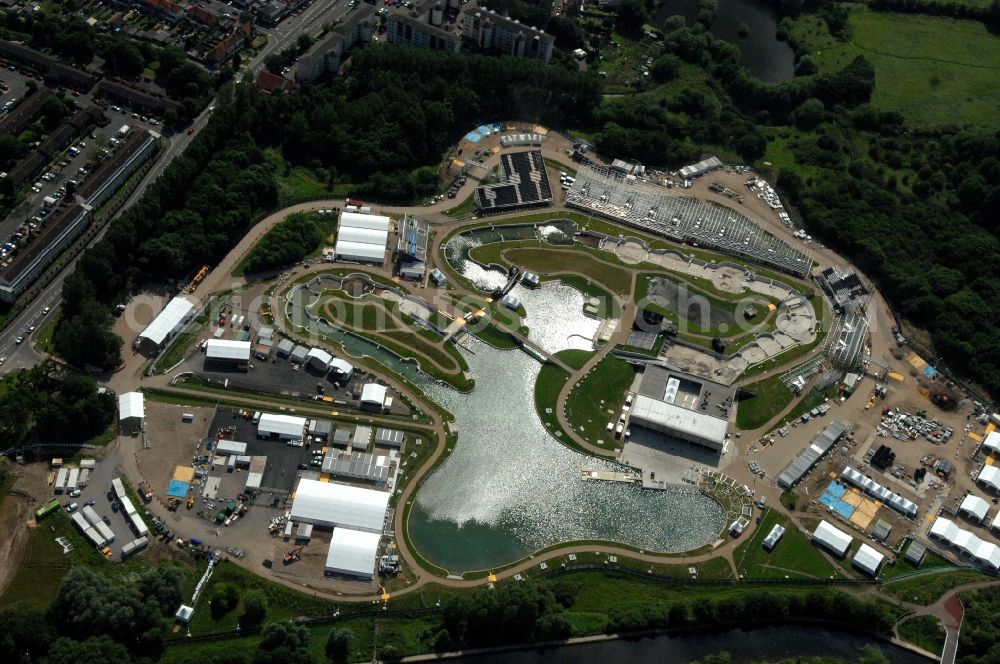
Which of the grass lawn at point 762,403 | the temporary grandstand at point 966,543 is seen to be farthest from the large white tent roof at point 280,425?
the temporary grandstand at point 966,543

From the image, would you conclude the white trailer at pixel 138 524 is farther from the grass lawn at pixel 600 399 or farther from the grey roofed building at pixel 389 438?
the grass lawn at pixel 600 399

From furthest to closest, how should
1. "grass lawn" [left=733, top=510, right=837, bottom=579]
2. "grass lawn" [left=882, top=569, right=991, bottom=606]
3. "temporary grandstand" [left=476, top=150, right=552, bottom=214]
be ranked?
1. "temporary grandstand" [left=476, top=150, right=552, bottom=214]
2. "grass lawn" [left=733, top=510, right=837, bottom=579]
3. "grass lawn" [left=882, top=569, right=991, bottom=606]

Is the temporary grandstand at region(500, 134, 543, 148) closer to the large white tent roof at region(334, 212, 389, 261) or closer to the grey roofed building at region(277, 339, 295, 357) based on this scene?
the large white tent roof at region(334, 212, 389, 261)

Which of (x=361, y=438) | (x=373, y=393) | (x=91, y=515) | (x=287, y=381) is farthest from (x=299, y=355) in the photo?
(x=91, y=515)

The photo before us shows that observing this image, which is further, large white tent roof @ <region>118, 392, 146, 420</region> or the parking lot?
the parking lot

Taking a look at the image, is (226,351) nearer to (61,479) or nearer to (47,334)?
(47,334)

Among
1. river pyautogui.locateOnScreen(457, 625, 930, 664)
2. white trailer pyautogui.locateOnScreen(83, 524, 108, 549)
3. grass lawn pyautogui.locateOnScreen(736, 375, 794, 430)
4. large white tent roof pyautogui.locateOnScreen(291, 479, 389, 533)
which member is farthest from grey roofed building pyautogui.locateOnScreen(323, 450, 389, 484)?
grass lawn pyautogui.locateOnScreen(736, 375, 794, 430)

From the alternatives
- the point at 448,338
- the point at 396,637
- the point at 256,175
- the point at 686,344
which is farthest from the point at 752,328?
the point at 256,175
